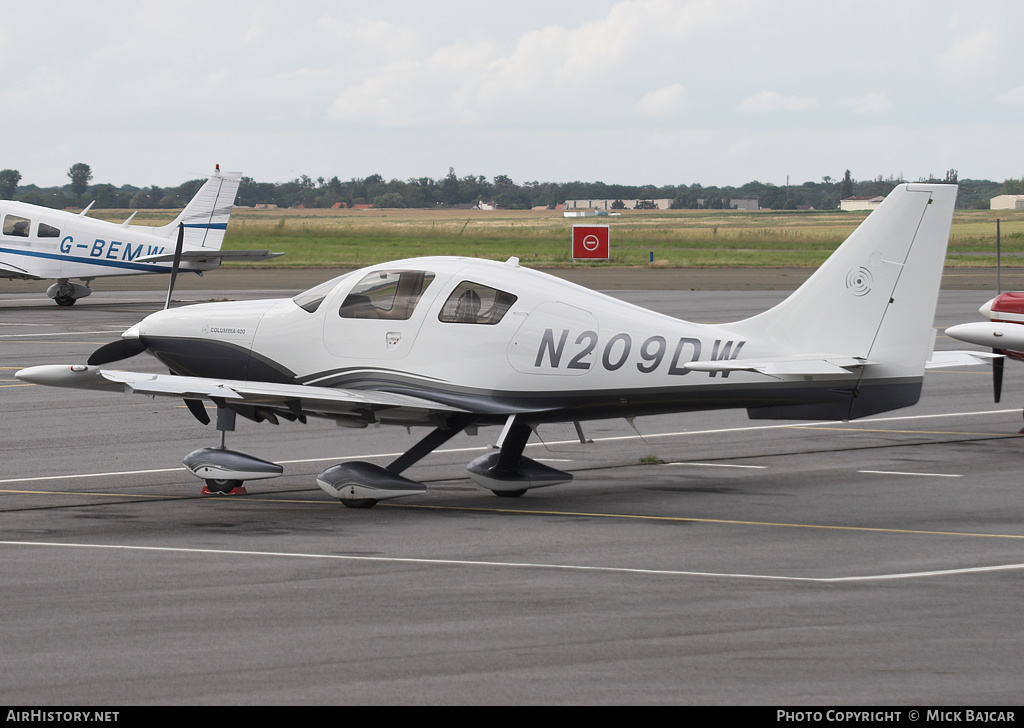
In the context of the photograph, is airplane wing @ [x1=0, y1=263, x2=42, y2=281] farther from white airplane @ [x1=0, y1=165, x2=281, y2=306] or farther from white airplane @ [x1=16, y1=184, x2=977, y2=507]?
white airplane @ [x1=16, y1=184, x2=977, y2=507]

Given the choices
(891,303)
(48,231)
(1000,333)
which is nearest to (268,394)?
(891,303)

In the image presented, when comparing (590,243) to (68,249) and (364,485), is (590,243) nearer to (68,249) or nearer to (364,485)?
(68,249)

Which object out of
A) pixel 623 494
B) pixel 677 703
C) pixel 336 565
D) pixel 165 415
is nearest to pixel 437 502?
pixel 623 494

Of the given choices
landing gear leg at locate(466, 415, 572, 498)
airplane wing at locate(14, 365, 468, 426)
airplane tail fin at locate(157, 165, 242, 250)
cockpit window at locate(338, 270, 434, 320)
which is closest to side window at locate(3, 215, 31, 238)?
airplane tail fin at locate(157, 165, 242, 250)

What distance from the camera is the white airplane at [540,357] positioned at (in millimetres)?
11664

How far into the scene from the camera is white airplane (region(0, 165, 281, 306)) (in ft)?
127

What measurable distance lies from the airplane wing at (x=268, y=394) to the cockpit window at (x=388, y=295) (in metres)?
0.81

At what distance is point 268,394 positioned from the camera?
11.5 meters

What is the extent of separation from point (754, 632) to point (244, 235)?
89046 mm

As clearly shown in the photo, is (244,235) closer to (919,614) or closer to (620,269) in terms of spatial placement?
(620,269)

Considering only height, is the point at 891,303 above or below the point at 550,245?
above

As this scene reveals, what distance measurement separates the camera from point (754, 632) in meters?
7.76

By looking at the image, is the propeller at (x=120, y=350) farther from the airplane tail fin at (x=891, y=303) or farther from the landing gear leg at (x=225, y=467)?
the airplane tail fin at (x=891, y=303)

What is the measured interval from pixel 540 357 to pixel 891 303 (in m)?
3.29
